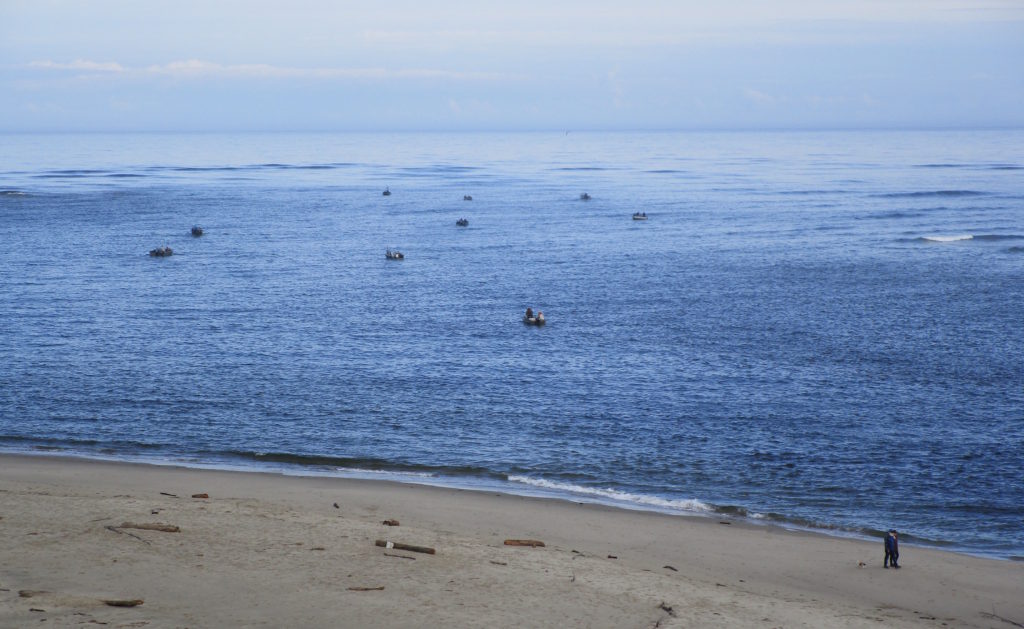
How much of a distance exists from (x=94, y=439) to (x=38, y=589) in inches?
855

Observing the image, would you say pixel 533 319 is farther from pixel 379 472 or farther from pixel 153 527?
pixel 153 527

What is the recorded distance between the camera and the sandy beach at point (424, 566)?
2366 cm

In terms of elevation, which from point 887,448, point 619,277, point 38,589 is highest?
point 619,277

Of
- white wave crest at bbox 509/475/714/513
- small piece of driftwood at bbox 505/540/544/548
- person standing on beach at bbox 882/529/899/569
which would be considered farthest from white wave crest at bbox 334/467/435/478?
person standing on beach at bbox 882/529/899/569

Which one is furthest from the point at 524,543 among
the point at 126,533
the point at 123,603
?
the point at 123,603

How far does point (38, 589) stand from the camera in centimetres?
2391

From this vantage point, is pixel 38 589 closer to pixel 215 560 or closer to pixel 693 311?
pixel 215 560

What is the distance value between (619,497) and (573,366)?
20.3m

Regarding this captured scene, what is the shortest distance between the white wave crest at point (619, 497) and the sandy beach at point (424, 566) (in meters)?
1.44

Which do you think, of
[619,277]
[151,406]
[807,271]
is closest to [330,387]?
[151,406]

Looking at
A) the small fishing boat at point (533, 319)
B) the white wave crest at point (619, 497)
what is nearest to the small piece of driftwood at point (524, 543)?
the white wave crest at point (619, 497)

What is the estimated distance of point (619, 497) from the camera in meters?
37.9

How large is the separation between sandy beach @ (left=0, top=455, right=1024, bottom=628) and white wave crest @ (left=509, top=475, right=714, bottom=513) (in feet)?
4.73

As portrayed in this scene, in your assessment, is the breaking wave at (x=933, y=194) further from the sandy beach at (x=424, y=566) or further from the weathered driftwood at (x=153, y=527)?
the weathered driftwood at (x=153, y=527)
